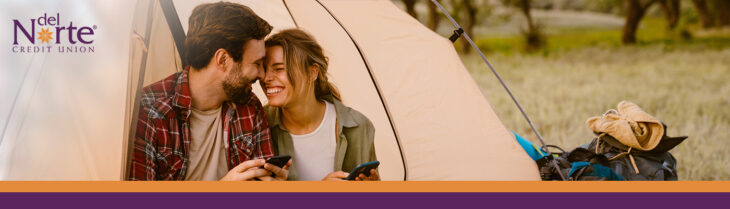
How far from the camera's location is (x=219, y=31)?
3246mm

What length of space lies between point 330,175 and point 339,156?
0.35 feet

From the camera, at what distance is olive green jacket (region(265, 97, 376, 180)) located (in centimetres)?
341

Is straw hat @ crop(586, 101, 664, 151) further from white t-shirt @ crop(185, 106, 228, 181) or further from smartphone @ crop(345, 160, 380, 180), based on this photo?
white t-shirt @ crop(185, 106, 228, 181)

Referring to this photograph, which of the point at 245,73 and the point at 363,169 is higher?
the point at 245,73

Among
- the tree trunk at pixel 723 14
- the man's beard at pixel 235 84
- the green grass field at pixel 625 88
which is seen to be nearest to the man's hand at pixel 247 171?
the man's beard at pixel 235 84

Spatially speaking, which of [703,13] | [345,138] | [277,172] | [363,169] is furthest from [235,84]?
[703,13]

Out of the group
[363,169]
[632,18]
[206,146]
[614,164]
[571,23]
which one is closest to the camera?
[206,146]

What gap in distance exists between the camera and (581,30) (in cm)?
1977

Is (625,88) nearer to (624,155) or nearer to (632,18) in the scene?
(624,155)

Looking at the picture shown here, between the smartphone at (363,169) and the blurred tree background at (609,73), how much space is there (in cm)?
107

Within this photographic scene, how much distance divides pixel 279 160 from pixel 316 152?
278mm

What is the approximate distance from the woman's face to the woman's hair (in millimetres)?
21

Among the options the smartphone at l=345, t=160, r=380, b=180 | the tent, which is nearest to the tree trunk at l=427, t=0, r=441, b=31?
the tent

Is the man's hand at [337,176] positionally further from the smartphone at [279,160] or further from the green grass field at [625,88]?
the green grass field at [625,88]
